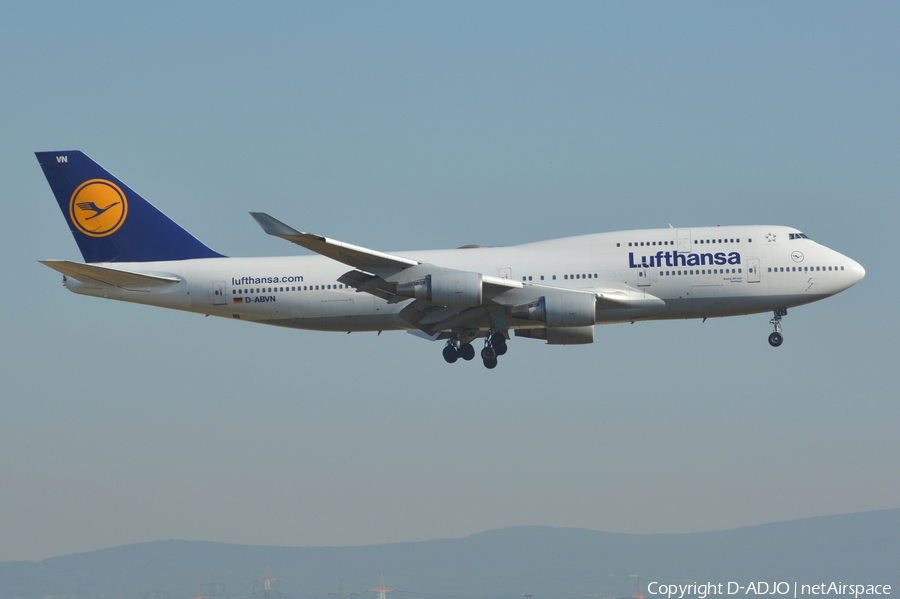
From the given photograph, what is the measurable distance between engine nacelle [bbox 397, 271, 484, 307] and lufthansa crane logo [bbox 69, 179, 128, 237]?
16434 millimetres

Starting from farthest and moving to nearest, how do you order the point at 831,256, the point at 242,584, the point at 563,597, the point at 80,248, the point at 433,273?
the point at 563,597, the point at 242,584, the point at 80,248, the point at 831,256, the point at 433,273

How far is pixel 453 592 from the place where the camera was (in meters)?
130

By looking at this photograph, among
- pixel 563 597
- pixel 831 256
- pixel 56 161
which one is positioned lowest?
pixel 563 597

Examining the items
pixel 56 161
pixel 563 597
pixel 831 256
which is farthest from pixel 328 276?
pixel 563 597

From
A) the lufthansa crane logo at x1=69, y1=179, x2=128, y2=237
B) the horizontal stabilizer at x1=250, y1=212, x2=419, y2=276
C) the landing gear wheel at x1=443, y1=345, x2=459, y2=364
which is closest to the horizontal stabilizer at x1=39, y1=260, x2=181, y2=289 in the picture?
the lufthansa crane logo at x1=69, y1=179, x2=128, y2=237

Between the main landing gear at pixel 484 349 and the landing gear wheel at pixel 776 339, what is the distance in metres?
11.5

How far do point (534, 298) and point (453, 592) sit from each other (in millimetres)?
99295

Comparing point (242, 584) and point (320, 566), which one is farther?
point (320, 566)

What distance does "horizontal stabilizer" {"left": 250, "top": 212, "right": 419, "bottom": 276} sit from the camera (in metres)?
33.4

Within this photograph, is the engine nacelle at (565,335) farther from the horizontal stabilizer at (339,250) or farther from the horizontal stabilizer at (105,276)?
the horizontal stabilizer at (105,276)

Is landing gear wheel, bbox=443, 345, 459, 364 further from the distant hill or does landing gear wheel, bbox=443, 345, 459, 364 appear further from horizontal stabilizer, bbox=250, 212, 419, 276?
the distant hill

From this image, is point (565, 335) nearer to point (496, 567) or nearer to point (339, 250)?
point (339, 250)

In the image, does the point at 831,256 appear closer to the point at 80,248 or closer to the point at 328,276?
the point at 328,276

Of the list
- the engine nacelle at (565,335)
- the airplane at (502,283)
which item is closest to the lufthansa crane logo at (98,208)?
the airplane at (502,283)
